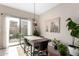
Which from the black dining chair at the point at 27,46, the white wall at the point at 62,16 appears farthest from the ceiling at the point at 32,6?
the black dining chair at the point at 27,46

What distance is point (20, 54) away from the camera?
2047mm

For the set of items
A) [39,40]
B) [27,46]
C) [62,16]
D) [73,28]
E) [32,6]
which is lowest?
[27,46]

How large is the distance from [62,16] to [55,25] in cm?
25

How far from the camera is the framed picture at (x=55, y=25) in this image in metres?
2.06

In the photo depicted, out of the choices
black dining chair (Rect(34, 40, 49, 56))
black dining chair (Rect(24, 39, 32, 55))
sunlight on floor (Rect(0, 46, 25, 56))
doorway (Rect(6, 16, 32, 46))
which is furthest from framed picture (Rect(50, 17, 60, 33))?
sunlight on floor (Rect(0, 46, 25, 56))

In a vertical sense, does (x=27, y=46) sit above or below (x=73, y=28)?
below

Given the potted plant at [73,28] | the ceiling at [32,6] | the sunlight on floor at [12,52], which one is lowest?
the sunlight on floor at [12,52]

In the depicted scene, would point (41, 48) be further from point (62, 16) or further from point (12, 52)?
point (62, 16)

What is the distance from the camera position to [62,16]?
6.61 feet

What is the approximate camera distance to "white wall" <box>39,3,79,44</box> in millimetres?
1913

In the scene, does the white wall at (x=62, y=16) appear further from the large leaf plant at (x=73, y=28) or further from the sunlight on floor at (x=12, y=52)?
the sunlight on floor at (x=12, y=52)

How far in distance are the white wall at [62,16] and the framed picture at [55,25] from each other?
66 mm

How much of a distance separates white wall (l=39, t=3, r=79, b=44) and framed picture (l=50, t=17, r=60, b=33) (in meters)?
0.07

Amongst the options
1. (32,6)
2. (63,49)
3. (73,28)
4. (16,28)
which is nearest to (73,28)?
(73,28)
